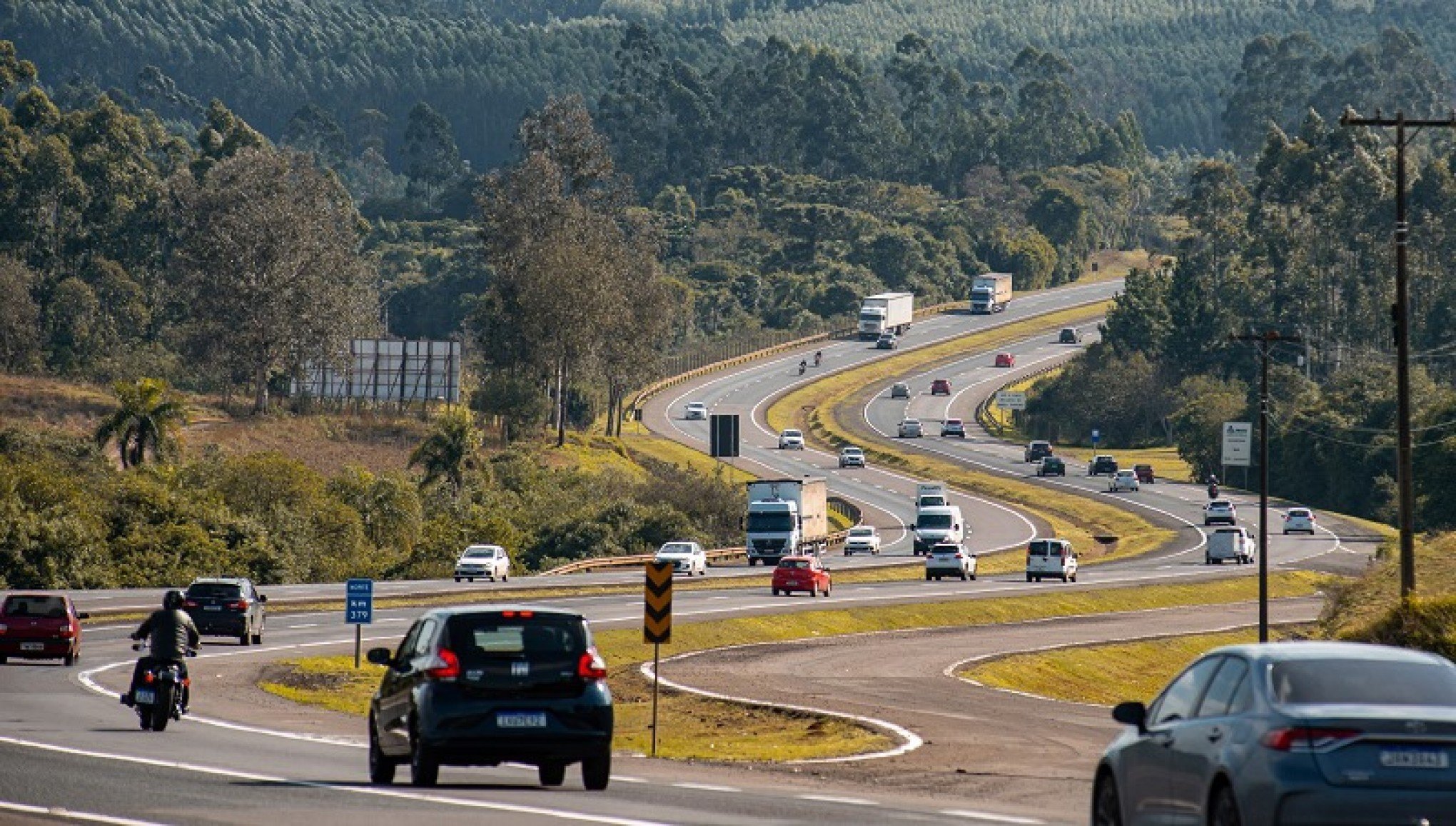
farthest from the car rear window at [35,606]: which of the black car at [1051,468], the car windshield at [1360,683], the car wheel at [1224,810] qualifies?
the black car at [1051,468]

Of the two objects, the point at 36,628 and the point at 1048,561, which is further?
the point at 1048,561

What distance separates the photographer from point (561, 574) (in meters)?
86.2

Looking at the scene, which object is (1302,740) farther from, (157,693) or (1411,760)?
(157,693)

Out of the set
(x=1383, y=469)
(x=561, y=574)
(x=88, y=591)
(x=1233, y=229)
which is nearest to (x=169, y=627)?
(x=88, y=591)

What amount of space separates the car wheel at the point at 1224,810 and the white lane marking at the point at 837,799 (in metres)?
7.03

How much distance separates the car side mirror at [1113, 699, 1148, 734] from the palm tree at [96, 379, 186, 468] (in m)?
83.2

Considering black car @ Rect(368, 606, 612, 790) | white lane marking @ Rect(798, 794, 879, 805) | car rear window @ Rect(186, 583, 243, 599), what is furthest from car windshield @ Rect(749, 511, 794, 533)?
black car @ Rect(368, 606, 612, 790)

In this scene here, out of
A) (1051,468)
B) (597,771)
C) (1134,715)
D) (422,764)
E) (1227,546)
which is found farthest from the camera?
(1051,468)

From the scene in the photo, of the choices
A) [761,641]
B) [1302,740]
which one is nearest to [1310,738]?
[1302,740]

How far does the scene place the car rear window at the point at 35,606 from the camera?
43.8 metres

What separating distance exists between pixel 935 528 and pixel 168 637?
7393 cm

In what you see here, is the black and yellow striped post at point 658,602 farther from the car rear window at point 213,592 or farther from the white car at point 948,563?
the white car at point 948,563

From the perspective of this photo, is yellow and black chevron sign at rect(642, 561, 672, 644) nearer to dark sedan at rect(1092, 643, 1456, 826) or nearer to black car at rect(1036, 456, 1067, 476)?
dark sedan at rect(1092, 643, 1456, 826)

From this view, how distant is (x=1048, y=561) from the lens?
8488 centimetres
